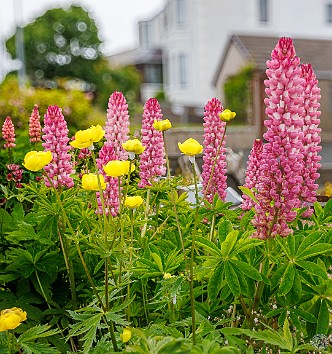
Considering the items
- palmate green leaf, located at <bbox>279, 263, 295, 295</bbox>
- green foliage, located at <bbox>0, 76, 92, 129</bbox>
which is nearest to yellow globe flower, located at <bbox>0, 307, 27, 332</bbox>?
palmate green leaf, located at <bbox>279, 263, 295, 295</bbox>

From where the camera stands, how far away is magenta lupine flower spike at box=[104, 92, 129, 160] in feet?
8.64

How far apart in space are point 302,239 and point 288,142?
12.2 inches

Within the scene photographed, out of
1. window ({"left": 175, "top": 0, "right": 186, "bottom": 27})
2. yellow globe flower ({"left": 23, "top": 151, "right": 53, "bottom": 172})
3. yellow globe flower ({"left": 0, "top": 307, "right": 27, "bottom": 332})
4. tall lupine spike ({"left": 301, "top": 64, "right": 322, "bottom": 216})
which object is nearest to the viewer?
yellow globe flower ({"left": 0, "top": 307, "right": 27, "bottom": 332})

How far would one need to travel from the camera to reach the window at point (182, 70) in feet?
120

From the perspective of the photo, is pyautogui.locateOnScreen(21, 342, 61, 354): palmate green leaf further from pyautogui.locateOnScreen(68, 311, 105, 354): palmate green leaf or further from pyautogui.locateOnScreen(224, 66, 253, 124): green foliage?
pyautogui.locateOnScreen(224, 66, 253, 124): green foliage

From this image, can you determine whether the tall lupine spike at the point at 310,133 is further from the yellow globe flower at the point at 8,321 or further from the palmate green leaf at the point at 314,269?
the yellow globe flower at the point at 8,321

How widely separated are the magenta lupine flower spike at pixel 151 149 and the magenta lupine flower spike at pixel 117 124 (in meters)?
0.09

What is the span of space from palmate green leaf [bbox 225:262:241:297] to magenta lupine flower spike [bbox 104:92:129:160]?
2.91 ft

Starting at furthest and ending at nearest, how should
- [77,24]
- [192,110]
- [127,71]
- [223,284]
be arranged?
1. [77,24]
2. [127,71]
3. [192,110]
4. [223,284]

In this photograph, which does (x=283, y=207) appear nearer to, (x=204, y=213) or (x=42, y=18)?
(x=204, y=213)

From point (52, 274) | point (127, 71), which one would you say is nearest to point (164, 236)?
point (52, 274)

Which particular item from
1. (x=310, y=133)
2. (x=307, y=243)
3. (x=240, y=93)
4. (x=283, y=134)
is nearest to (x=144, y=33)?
(x=240, y=93)

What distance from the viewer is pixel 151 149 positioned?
106 inches

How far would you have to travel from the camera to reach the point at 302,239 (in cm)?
206
